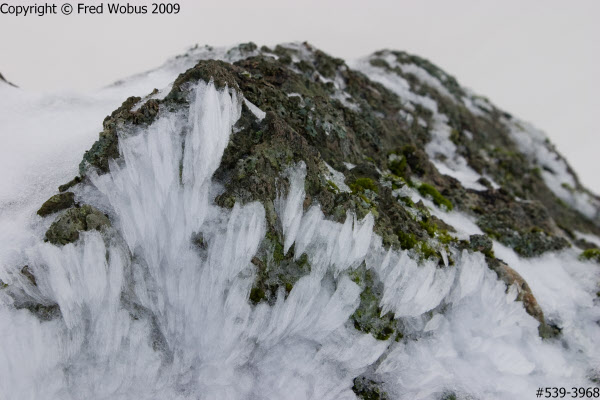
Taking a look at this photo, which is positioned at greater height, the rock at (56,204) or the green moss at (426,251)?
the green moss at (426,251)

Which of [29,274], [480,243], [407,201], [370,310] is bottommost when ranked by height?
[29,274]

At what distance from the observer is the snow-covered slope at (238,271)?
918cm

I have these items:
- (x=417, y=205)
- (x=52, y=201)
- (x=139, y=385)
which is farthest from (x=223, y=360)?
(x=417, y=205)

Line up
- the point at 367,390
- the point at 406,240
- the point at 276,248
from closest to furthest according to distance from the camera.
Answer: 1. the point at 276,248
2. the point at 367,390
3. the point at 406,240

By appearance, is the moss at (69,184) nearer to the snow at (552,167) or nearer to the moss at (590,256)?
the moss at (590,256)

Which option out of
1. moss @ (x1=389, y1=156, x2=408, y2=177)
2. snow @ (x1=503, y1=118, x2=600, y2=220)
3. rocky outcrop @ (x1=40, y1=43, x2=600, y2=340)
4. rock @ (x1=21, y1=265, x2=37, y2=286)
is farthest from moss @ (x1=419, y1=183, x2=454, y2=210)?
snow @ (x1=503, y1=118, x2=600, y2=220)

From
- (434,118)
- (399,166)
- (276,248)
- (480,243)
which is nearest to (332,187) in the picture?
(276,248)

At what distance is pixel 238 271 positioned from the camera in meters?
10.1

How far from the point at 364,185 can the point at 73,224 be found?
30.5 ft

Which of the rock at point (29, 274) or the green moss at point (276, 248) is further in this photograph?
the green moss at point (276, 248)

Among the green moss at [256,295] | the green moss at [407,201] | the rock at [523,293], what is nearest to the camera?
the green moss at [256,295]

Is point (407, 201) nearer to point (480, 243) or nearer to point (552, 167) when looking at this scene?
point (480, 243)

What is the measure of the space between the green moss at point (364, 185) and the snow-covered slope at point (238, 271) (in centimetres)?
11

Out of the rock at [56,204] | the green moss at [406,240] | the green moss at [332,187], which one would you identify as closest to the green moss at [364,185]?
the green moss at [332,187]
